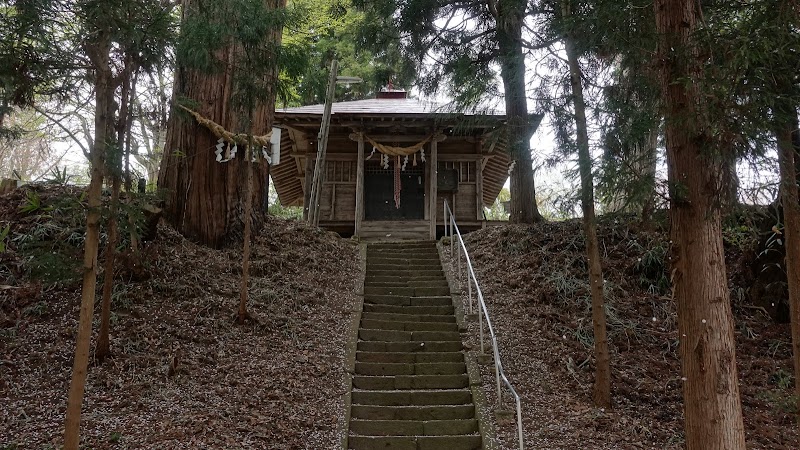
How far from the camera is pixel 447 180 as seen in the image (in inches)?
Result: 542

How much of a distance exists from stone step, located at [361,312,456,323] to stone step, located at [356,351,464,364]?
1.01 metres

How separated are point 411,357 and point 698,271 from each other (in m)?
3.90

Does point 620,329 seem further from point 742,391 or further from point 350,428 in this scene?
point 350,428

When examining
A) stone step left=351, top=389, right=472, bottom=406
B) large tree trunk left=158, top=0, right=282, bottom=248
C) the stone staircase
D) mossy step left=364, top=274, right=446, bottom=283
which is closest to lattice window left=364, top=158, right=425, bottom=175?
the stone staircase

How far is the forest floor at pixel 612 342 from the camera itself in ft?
16.8

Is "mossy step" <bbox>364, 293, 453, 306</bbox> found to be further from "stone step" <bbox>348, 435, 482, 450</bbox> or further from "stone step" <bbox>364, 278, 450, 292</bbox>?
"stone step" <bbox>348, 435, 482, 450</bbox>

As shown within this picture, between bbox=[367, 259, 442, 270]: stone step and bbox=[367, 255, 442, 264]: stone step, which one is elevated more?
bbox=[367, 255, 442, 264]: stone step

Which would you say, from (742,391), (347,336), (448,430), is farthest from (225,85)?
(742,391)

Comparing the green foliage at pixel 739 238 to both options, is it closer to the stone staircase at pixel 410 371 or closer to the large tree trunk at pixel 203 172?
the stone staircase at pixel 410 371

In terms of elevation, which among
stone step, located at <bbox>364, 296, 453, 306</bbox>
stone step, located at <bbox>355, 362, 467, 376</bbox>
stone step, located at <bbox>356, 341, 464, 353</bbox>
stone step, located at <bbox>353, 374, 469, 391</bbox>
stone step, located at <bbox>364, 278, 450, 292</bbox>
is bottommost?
stone step, located at <bbox>353, 374, 469, 391</bbox>

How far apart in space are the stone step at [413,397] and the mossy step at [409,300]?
2.50 meters

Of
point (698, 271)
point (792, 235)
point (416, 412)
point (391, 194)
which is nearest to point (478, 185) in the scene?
point (391, 194)

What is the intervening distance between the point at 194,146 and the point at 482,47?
5.28m

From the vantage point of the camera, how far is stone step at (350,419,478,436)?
5383mm
